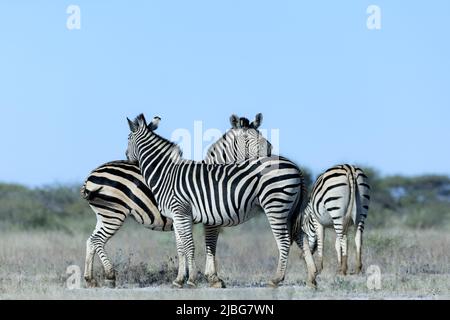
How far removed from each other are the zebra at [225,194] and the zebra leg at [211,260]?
22cm

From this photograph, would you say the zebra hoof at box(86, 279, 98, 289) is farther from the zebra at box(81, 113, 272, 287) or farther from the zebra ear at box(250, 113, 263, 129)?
the zebra ear at box(250, 113, 263, 129)

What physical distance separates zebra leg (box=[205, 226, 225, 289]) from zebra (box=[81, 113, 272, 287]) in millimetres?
15

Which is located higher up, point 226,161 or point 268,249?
point 226,161

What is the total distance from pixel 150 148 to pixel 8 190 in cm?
2981

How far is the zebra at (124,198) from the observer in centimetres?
1495

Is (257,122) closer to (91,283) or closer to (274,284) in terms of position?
(274,284)

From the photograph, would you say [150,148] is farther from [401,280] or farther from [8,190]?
[8,190]

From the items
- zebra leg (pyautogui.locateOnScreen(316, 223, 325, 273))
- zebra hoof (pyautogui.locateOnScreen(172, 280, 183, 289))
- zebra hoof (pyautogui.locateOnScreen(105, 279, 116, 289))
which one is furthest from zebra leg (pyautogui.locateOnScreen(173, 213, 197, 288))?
zebra leg (pyautogui.locateOnScreen(316, 223, 325, 273))

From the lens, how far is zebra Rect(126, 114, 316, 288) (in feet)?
45.9

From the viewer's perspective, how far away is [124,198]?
1509cm

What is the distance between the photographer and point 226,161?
1523 cm

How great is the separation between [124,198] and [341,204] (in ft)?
11.7
